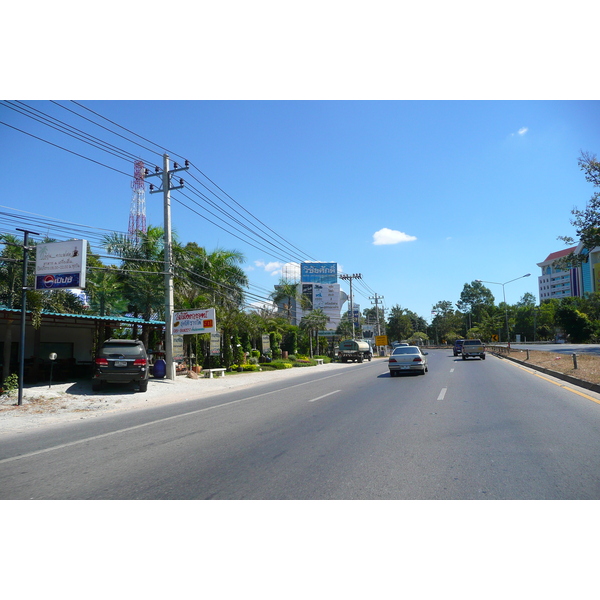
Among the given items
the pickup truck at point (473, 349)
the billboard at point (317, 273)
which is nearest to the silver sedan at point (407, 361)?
the pickup truck at point (473, 349)

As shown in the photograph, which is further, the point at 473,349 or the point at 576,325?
the point at 576,325

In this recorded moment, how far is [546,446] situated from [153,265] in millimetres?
25427

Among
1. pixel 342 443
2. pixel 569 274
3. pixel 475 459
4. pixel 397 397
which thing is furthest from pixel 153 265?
pixel 569 274

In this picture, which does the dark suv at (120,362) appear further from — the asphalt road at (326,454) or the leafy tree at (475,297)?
the leafy tree at (475,297)

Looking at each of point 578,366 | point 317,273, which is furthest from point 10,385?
point 317,273

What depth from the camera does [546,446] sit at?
6.95 metres

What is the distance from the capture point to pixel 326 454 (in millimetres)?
6848

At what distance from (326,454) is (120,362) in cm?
1175

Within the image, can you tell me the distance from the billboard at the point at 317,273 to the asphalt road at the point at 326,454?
61.8 m

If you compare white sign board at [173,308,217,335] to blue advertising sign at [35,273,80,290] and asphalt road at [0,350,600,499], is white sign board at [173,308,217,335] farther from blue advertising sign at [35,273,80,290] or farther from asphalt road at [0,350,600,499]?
asphalt road at [0,350,600,499]

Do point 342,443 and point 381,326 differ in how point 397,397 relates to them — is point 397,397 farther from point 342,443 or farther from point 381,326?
point 381,326

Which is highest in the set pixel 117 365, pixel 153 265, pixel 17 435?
pixel 153 265

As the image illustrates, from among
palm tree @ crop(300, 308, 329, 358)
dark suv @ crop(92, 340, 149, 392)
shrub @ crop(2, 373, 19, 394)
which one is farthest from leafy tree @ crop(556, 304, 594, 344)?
shrub @ crop(2, 373, 19, 394)

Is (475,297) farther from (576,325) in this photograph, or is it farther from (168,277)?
(168,277)
